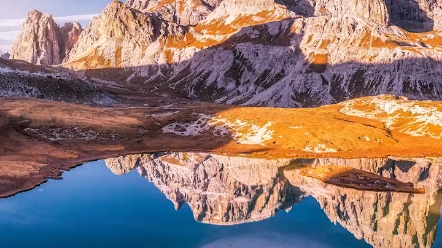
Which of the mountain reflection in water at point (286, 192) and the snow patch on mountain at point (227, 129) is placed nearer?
the mountain reflection in water at point (286, 192)

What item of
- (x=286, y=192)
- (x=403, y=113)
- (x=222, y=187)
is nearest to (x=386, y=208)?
(x=286, y=192)

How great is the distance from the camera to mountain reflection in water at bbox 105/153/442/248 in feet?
162

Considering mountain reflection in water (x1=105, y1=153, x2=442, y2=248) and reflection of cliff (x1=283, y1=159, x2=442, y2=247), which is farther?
mountain reflection in water (x1=105, y1=153, x2=442, y2=248)

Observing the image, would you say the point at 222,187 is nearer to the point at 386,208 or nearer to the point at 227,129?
the point at 386,208

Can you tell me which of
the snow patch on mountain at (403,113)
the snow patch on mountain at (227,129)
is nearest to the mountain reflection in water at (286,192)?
the snow patch on mountain at (227,129)

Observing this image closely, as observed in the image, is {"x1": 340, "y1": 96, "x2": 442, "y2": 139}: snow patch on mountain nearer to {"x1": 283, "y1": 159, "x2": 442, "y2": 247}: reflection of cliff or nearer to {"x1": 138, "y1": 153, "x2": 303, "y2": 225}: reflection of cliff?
{"x1": 283, "y1": 159, "x2": 442, "y2": 247}: reflection of cliff

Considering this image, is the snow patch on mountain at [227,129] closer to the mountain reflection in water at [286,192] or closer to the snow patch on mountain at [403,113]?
the mountain reflection in water at [286,192]

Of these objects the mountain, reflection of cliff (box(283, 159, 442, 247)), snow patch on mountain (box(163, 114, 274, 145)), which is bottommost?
reflection of cliff (box(283, 159, 442, 247))

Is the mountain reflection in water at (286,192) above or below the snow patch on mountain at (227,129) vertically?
below

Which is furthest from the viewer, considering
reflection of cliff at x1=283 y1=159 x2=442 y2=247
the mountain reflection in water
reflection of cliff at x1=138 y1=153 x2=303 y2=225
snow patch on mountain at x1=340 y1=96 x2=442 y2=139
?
snow patch on mountain at x1=340 y1=96 x2=442 y2=139

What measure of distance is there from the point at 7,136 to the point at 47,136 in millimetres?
8854

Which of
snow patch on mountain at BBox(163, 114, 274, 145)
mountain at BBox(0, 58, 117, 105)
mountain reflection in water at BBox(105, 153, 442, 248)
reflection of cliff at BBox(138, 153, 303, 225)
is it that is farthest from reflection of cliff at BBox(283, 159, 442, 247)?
mountain at BBox(0, 58, 117, 105)

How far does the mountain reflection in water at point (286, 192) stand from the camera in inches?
1939

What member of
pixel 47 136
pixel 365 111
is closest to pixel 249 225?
pixel 47 136
